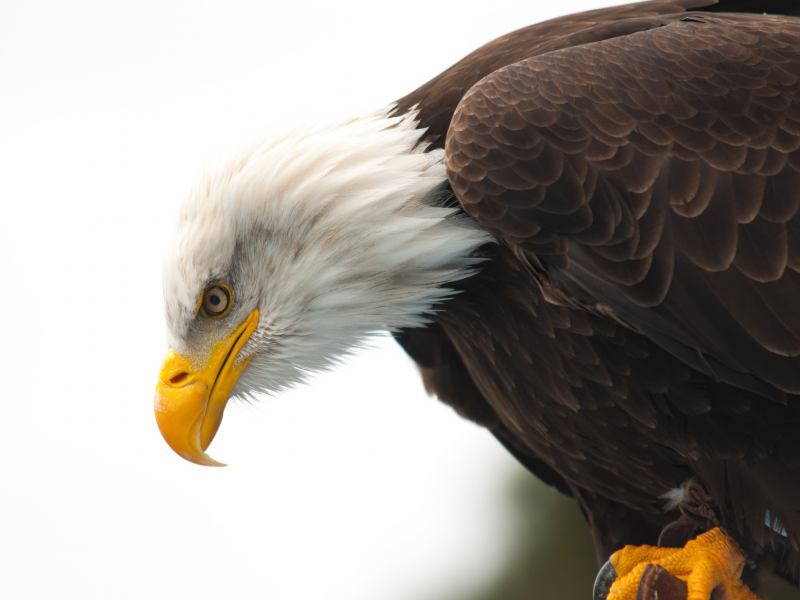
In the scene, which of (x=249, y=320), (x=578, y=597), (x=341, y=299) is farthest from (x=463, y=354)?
(x=578, y=597)

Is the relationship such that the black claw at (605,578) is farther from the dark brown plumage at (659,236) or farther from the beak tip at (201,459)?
the beak tip at (201,459)

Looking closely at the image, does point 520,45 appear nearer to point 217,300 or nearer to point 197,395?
point 217,300

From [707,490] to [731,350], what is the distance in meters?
0.60

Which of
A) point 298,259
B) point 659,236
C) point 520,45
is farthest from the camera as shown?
point 520,45

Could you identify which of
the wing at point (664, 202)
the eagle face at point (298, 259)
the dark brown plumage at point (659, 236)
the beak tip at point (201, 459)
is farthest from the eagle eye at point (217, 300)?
the wing at point (664, 202)

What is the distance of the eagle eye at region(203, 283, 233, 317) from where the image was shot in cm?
281

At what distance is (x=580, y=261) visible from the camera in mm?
2326

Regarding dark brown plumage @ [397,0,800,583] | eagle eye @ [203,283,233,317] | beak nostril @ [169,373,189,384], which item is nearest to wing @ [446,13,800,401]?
dark brown plumage @ [397,0,800,583]

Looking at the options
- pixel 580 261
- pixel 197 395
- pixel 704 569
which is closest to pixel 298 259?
pixel 197 395

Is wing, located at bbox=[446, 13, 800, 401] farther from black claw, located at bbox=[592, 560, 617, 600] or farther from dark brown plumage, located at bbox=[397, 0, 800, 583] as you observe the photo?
black claw, located at bbox=[592, 560, 617, 600]

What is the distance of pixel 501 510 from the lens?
877 cm

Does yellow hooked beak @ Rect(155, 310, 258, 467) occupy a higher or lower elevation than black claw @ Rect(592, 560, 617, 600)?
higher

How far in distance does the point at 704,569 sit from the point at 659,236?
1.15 metres

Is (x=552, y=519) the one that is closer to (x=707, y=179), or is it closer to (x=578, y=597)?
(x=578, y=597)
